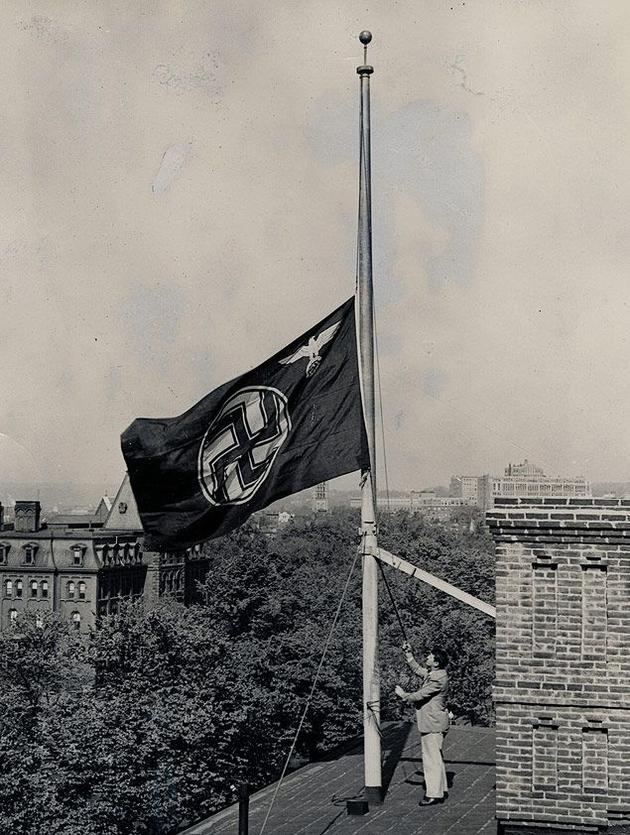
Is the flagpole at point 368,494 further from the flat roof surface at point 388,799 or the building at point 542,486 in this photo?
the building at point 542,486

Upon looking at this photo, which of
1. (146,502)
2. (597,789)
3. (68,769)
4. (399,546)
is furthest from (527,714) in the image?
(399,546)

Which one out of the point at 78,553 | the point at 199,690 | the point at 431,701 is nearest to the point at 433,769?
the point at 431,701

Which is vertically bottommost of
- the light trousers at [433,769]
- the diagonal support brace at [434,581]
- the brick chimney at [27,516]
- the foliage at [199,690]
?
the foliage at [199,690]

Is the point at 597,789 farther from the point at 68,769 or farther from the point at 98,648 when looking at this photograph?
the point at 98,648

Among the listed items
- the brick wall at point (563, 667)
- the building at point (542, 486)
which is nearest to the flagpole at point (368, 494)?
the building at point (542, 486)

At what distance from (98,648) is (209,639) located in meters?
3.83

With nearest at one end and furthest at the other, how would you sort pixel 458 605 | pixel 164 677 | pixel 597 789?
pixel 597 789
pixel 164 677
pixel 458 605

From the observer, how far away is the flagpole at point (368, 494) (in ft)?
37.6

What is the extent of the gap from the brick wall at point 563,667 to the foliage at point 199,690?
19.3 metres

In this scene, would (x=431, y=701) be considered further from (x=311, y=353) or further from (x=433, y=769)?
(x=311, y=353)

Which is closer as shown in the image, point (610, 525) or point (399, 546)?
point (610, 525)

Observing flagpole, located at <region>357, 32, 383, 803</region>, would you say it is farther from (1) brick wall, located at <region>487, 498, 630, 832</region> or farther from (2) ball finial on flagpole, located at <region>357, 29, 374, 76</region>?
(1) brick wall, located at <region>487, 498, 630, 832</region>

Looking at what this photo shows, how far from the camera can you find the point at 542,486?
74.0m

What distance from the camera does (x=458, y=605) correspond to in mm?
49625
